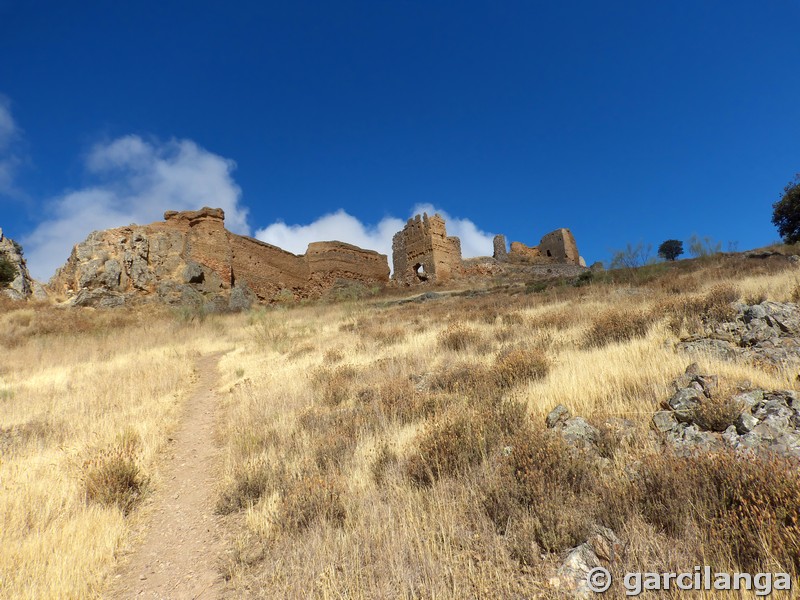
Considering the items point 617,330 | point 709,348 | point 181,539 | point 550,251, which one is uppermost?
point 550,251

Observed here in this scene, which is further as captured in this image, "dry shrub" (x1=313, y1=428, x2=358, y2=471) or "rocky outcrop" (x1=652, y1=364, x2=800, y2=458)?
"dry shrub" (x1=313, y1=428, x2=358, y2=471)

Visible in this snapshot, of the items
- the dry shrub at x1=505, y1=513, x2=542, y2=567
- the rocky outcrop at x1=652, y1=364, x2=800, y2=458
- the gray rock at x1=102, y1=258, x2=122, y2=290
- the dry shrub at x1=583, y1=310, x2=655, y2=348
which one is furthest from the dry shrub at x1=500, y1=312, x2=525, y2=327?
the gray rock at x1=102, y1=258, x2=122, y2=290

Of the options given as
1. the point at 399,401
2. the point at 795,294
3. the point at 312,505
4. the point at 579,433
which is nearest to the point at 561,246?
the point at 795,294

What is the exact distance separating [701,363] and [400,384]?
3652 mm

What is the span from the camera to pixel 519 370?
5.07 meters

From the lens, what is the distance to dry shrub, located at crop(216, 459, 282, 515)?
134 inches

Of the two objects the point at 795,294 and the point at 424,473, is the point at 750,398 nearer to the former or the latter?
the point at 424,473

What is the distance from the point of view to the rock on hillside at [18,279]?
56.3 feet

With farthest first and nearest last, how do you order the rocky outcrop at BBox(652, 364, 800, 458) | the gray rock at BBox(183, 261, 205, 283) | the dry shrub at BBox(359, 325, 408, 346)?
the gray rock at BBox(183, 261, 205, 283), the dry shrub at BBox(359, 325, 408, 346), the rocky outcrop at BBox(652, 364, 800, 458)

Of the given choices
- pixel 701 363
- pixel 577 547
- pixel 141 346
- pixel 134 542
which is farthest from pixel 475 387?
pixel 141 346

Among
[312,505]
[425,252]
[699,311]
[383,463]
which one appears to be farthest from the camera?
[425,252]

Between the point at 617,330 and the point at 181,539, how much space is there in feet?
21.2

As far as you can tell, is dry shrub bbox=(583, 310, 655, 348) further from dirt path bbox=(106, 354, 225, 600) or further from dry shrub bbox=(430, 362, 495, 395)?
dirt path bbox=(106, 354, 225, 600)

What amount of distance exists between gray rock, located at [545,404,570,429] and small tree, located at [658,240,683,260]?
176ft
